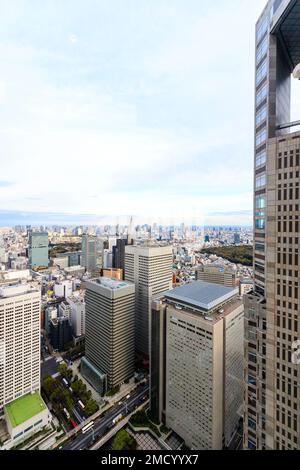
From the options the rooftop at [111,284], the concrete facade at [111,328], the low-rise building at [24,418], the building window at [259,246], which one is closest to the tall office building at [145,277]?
the concrete facade at [111,328]

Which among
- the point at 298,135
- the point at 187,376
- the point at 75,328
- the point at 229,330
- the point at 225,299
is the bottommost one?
the point at 75,328

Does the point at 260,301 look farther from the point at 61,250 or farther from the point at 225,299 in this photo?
the point at 61,250

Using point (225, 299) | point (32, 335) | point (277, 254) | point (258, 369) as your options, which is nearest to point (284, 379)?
point (258, 369)

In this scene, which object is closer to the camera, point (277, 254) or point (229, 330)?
point (277, 254)

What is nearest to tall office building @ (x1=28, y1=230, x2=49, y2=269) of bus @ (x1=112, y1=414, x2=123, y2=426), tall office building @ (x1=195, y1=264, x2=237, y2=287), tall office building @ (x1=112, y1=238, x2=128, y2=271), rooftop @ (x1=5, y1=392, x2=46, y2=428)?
tall office building @ (x1=112, y1=238, x2=128, y2=271)

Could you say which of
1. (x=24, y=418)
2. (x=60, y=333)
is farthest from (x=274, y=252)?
(x=60, y=333)

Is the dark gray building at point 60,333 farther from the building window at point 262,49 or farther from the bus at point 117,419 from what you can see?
the building window at point 262,49

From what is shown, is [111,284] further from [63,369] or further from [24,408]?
[24,408]

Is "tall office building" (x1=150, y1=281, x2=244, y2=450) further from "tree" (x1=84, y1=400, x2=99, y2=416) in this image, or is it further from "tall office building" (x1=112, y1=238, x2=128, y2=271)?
"tall office building" (x1=112, y1=238, x2=128, y2=271)
